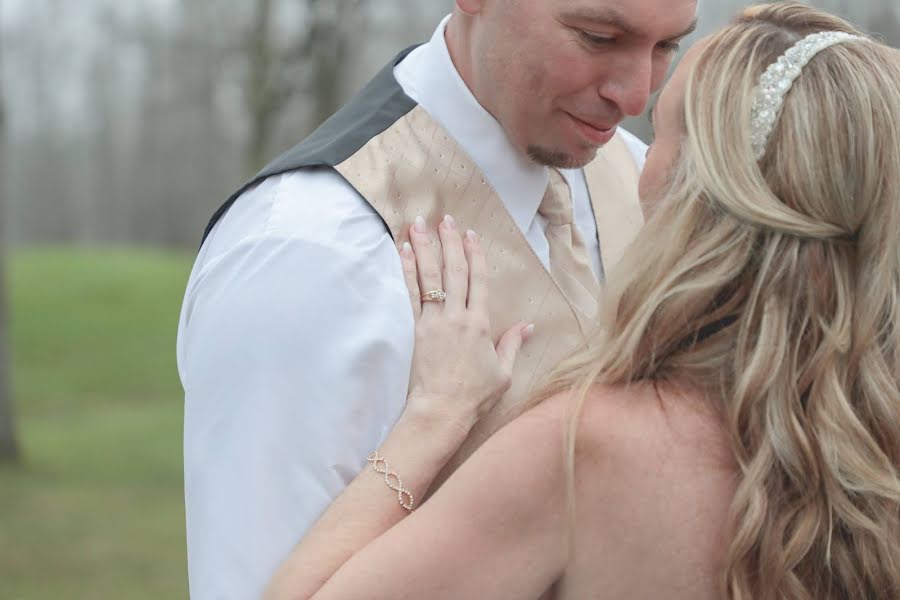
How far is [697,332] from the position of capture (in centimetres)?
204

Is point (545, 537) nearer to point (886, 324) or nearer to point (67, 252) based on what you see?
point (886, 324)

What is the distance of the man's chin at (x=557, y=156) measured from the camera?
265 cm

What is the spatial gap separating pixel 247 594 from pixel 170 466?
26.6 feet

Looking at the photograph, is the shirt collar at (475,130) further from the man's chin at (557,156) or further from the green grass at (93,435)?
the green grass at (93,435)

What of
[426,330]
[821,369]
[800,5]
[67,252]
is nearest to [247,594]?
[426,330]

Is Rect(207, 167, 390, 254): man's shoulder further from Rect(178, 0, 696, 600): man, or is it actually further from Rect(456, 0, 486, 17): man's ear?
Rect(456, 0, 486, 17): man's ear

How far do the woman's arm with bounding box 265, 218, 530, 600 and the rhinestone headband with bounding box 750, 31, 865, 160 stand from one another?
2.16 ft

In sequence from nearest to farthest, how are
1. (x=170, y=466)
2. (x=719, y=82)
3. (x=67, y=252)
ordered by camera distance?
(x=719, y=82) < (x=170, y=466) < (x=67, y=252)

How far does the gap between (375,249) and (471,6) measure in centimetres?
58

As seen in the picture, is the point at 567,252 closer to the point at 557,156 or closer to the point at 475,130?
the point at 557,156

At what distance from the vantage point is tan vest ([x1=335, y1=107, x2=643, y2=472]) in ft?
8.12

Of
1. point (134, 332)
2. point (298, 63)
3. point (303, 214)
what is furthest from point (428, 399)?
point (134, 332)

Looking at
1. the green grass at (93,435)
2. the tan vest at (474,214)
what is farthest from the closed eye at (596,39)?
the green grass at (93,435)

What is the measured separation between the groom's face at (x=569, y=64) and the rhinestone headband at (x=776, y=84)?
451mm
